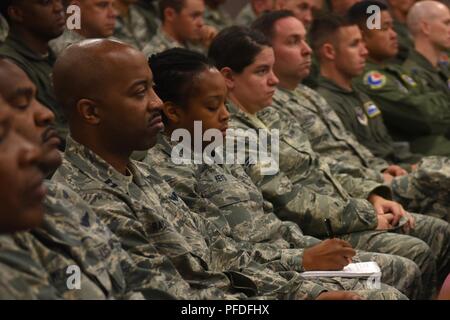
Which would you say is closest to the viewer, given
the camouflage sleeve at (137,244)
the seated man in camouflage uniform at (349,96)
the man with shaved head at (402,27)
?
the camouflage sleeve at (137,244)

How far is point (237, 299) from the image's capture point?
206 centimetres

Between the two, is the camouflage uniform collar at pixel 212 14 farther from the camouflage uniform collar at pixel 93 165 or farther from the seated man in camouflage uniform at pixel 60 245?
the seated man in camouflage uniform at pixel 60 245

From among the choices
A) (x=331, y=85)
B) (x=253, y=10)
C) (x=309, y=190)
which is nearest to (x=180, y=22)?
(x=331, y=85)

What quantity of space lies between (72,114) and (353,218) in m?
1.26

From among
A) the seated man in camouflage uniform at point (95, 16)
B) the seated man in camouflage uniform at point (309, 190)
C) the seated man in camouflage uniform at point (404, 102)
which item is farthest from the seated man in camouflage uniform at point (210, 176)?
the seated man in camouflage uniform at point (404, 102)

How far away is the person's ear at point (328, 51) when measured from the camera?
4.27 metres

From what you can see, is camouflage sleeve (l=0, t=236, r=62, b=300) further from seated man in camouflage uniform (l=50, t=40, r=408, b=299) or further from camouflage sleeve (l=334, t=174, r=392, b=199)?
camouflage sleeve (l=334, t=174, r=392, b=199)

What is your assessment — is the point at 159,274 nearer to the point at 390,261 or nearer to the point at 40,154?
the point at 40,154

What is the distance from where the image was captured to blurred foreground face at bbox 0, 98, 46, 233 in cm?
155

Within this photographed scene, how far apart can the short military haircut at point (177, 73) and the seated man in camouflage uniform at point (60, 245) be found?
804mm

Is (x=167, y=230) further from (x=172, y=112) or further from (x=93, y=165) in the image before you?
(x=172, y=112)

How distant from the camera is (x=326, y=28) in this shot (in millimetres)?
4363

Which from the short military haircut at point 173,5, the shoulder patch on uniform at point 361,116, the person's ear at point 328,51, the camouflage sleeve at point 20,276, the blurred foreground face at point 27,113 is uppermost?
the short military haircut at point 173,5
